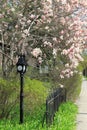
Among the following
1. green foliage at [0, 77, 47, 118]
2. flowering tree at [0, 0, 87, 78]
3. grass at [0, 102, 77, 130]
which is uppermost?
flowering tree at [0, 0, 87, 78]

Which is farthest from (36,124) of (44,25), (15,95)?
(44,25)

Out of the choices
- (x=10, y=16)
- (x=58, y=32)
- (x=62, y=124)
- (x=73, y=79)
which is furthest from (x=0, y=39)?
(x=73, y=79)

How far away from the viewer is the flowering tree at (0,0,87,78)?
14.7 meters

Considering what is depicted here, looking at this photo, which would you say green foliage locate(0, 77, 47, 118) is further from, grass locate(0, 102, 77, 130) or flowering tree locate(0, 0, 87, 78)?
flowering tree locate(0, 0, 87, 78)

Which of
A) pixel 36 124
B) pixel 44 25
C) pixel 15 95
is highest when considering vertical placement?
pixel 44 25

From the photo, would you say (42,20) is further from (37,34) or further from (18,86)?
(18,86)

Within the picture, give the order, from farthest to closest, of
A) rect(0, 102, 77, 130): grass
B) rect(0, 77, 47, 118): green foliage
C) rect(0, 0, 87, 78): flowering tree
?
rect(0, 0, 87, 78): flowering tree → rect(0, 77, 47, 118): green foliage → rect(0, 102, 77, 130): grass

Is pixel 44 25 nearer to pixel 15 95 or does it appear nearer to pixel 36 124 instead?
pixel 15 95

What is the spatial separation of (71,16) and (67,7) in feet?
2.66

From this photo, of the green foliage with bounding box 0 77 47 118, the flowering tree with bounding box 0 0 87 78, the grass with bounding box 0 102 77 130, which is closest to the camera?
the grass with bounding box 0 102 77 130

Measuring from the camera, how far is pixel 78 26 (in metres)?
A: 14.7

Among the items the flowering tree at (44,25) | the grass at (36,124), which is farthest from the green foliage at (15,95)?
the flowering tree at (44,25)

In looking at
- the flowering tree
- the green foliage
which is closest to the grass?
the green foliage

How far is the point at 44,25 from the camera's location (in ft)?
49.9
